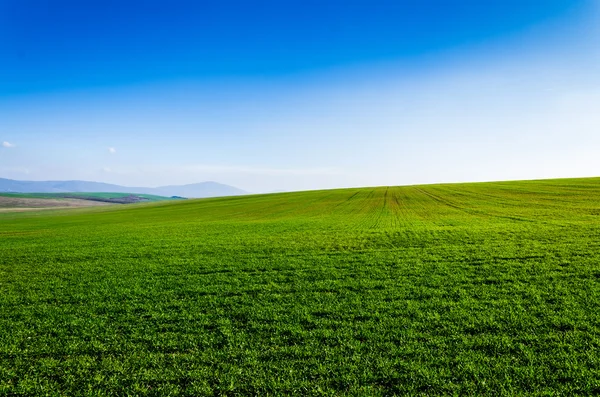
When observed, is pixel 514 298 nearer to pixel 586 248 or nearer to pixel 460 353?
pixel 460 353

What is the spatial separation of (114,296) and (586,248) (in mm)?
26870

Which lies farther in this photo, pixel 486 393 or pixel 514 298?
pixel 514 298

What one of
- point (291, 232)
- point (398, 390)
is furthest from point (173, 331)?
point (291, 232)

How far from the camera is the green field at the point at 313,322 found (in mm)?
8203

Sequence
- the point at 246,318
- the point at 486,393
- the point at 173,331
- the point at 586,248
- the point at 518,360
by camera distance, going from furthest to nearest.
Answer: the point at 586,248, the point at 246,318, the point at 173,331, the point at 518,360, the point at 486,393

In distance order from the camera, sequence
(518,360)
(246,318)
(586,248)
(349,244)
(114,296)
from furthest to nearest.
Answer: (349,244), (586,248), (114,296), (246,318), (518,360)

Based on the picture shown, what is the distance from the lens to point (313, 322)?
1152 centimetres

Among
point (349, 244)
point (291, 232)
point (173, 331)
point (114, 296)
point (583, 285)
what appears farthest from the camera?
point (291, 232)

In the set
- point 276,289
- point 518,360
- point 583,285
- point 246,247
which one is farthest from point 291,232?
point 518,360

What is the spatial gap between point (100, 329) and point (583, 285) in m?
19.4

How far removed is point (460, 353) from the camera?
910 centimetres

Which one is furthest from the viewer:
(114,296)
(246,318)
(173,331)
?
(114,296)

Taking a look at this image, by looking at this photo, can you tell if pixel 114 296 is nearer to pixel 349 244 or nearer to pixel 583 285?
pixel 349 244

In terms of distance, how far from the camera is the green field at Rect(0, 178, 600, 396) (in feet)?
26.9
